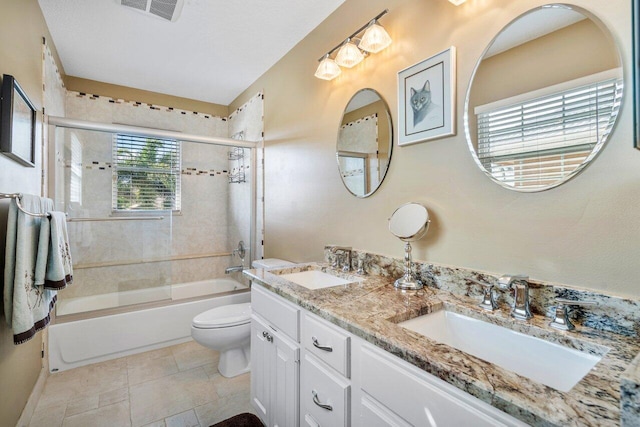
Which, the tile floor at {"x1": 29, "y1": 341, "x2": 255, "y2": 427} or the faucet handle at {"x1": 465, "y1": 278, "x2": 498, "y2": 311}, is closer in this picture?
the faucet handle at {"x1": 465, "y1": 278, "x2": 498, "y2": 311}

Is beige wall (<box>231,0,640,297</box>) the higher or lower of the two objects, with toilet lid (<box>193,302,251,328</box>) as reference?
higher

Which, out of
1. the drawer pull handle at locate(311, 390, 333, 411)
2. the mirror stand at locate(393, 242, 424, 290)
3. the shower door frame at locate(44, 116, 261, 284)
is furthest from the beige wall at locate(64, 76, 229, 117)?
the drawer pull handle at locate(311, 390, 333, 411)

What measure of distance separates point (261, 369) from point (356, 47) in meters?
1.88

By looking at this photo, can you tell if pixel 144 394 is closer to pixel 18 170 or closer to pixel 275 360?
pixel 275 360

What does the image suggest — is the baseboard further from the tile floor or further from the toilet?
the toilet

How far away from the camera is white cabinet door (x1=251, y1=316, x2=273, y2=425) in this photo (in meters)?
1.56

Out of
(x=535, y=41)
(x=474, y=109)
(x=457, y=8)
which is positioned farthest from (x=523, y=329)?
(x=457, y=8)

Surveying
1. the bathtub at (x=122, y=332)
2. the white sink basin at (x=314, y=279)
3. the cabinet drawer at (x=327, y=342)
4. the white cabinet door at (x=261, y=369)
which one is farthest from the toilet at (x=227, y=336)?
the cabinet drawer at (x=327, y=342)

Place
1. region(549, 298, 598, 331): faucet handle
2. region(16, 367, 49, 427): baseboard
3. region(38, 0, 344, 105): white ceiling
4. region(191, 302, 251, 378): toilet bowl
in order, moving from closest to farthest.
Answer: region(549, 298, 598, 331): faucet handle < region(16, 367, 49, 427): baseboard < region(38, 0, 344, 105): white ceiling < region(191, 302, 251, 378): toilet bowl

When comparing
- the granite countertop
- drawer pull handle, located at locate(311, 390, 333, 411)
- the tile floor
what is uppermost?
the granite countertop

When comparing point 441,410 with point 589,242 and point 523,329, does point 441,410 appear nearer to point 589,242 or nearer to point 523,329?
point 523,329

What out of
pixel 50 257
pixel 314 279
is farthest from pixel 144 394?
pixel 314 279

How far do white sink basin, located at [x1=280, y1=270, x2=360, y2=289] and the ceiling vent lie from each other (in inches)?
73.2

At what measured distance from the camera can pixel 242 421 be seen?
1661mm
